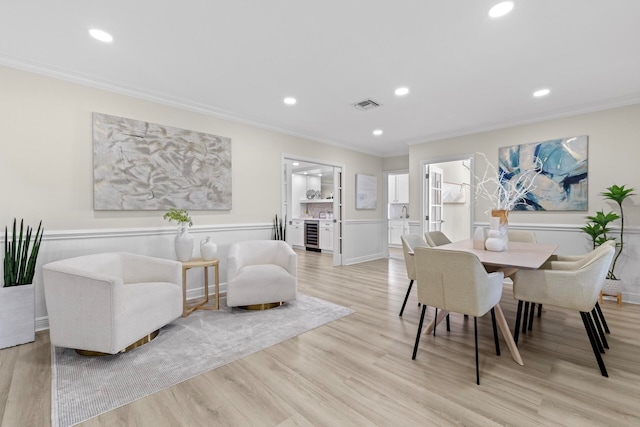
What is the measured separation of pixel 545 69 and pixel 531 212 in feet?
7.26

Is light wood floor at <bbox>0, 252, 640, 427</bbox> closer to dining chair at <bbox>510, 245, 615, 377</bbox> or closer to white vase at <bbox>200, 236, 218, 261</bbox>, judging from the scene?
dining chair at <bbox>510, 245, 615, 377</bbox>

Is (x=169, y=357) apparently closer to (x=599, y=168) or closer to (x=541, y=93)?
(x=541, y=93)

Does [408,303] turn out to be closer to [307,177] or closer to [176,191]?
[176,191]

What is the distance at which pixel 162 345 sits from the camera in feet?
7.75

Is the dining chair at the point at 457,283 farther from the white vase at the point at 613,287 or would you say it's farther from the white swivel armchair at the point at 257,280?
the white vase at the point at 613,287

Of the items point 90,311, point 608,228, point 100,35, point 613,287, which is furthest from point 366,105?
point 613,287

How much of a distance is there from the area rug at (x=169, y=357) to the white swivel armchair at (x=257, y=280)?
0.14 metres

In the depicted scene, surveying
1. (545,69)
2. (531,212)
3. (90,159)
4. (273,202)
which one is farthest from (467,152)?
(90,159)

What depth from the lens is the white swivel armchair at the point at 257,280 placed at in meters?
3.04

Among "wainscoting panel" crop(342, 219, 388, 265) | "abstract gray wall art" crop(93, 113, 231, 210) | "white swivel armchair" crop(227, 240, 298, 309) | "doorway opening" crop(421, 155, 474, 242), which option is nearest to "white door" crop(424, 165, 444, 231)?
"doorway opening" crop(421, 155, 474, 242)

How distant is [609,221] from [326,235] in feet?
17.3

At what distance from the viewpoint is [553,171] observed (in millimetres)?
4008

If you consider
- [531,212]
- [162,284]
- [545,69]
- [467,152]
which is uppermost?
[545,69]

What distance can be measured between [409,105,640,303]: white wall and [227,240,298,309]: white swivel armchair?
3.49m
